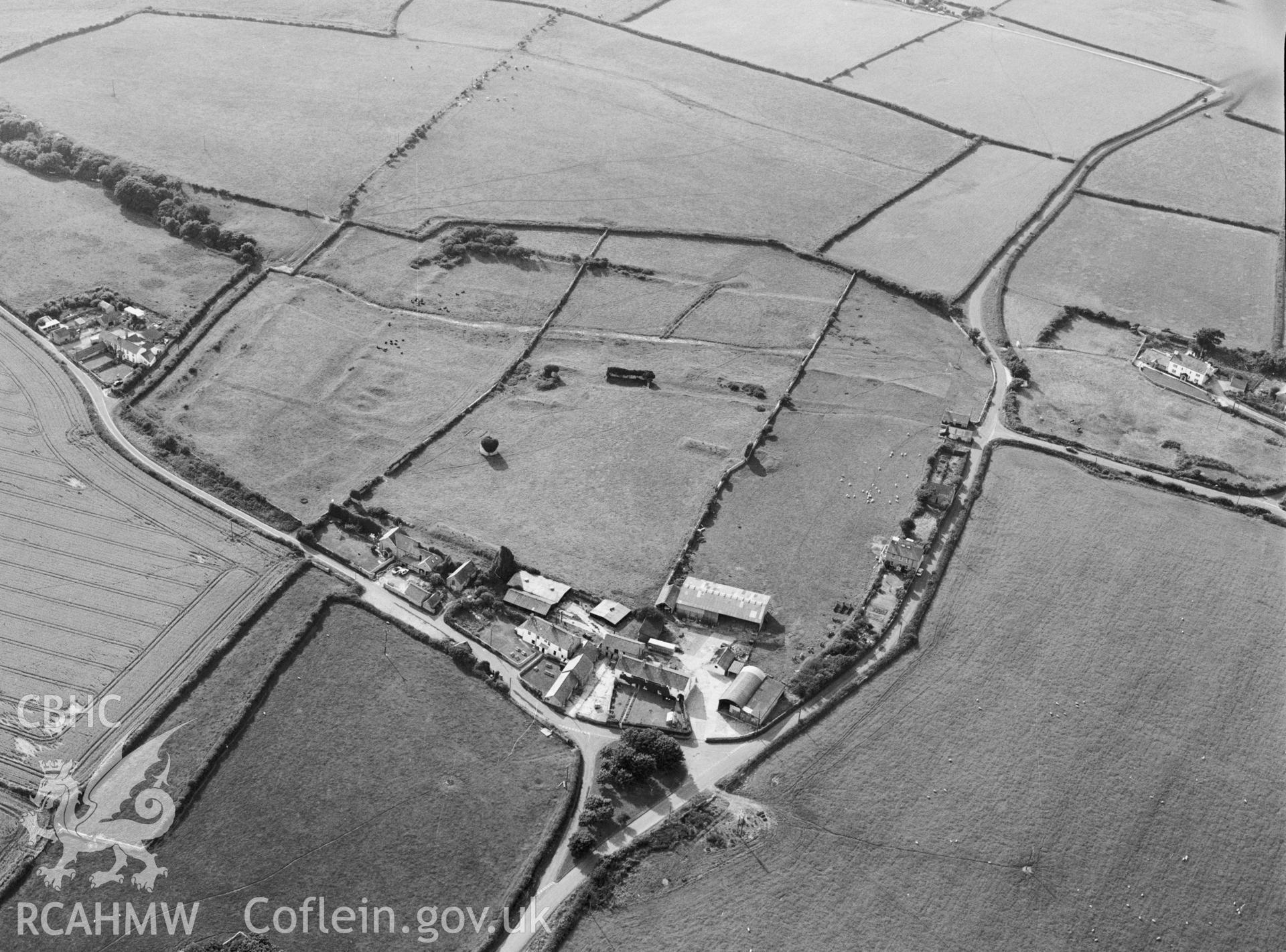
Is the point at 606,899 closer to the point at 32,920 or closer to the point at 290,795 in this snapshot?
the point at 290,795

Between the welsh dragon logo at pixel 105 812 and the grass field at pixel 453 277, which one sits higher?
the grass field at pixel 453 277

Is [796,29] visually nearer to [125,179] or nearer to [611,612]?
[125,179]

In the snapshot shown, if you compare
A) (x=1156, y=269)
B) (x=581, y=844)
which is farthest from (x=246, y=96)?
(x=581, y=844)

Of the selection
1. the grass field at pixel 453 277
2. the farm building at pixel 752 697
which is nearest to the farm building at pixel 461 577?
the farm building at pixel 752 697

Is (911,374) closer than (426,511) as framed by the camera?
No

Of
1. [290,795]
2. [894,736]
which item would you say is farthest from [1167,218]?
[290,795]

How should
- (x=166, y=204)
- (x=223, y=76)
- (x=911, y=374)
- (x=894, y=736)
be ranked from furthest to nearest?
(x=223, y=76), (x=166, y=204), (x=911, y=374), (x=894, y=736)

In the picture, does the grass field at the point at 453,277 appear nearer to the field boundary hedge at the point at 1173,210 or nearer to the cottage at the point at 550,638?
the cottage at the point at 550,638
